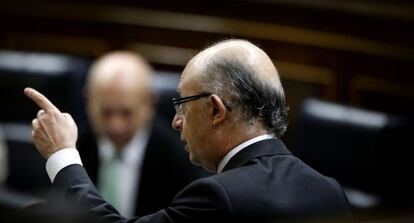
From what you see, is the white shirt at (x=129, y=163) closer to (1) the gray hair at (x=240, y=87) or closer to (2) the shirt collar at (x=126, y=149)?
(2) the shirt collar at (x=126, y=149)

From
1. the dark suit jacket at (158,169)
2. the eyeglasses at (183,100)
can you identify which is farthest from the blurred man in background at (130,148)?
the eyeglasses at (183,100)

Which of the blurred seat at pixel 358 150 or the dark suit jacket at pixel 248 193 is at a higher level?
the dark suit jacket at pixel 248 193

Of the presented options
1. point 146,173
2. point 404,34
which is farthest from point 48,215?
point 404,34

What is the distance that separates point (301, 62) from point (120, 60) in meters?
0.68

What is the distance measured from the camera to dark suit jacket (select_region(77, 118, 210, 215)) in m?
1.98

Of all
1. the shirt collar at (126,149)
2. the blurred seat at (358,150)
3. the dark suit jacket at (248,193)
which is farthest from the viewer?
the shirt collar at (126,149)

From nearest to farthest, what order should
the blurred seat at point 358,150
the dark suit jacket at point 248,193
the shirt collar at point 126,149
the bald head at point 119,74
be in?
the dark suit jacket at point 248,193 → the blurred seat at point 358,150 → the shirt collar at point 126,149 → the bald head at point 119,74

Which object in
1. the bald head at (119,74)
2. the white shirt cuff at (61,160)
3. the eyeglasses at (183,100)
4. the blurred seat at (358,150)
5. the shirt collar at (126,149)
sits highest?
the bald head at (119,74)

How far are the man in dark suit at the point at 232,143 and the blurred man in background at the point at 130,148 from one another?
2.23 feet

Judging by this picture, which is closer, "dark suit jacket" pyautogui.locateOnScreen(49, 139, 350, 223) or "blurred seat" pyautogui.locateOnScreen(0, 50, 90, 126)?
"dark suit jacket" pyautogui.locateOnScreen(49, 139, 350, 223)

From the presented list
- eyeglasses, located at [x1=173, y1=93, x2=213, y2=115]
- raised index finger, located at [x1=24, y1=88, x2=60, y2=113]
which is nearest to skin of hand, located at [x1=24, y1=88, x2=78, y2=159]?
raised index finger, located at [x1=24, y1=88, x2=60, y2=113]

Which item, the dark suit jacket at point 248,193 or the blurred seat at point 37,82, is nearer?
the dark suit jacket at point 248,193

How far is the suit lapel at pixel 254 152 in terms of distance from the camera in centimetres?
126

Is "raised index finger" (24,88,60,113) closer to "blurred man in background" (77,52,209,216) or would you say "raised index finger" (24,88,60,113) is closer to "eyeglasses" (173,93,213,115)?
"eyeglasses" (173,93,213,115)
